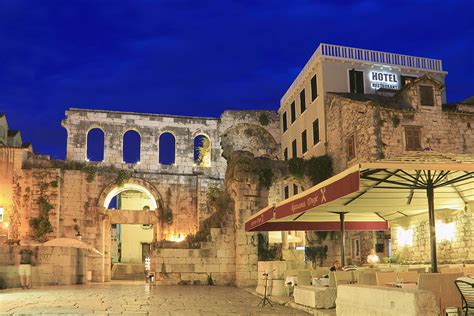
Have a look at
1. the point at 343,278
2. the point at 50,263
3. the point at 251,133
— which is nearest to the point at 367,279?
the point at 343,278

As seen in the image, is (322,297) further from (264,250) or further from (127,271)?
(127,271)

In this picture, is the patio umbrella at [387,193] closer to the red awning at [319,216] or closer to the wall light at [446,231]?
the red awning at [319,216]

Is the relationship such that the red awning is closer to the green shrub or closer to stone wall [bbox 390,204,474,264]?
stone wall [bbox 390,204,474,264]

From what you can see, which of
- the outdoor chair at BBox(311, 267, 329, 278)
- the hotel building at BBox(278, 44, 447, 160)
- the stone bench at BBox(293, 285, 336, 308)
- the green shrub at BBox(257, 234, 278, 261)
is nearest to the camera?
the stone bench at BBox(293, 285, 336, 308)

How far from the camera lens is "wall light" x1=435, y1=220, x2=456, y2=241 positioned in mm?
15086

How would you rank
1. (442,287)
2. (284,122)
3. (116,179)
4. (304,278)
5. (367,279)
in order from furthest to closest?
(284,122) → (116,179) → (304,278) → (367,279) → (442,287)

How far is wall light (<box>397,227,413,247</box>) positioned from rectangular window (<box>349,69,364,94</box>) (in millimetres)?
9429

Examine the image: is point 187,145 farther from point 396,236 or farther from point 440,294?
point 440,294

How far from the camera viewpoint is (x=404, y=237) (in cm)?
1711

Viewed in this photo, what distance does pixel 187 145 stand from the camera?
30859 millimetres

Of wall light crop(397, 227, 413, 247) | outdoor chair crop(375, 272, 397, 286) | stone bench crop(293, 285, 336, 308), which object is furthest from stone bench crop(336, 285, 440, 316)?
wall light crop(397, 227, 413, 247)

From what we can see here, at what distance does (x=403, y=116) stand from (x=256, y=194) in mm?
6700

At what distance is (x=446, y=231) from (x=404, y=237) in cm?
190

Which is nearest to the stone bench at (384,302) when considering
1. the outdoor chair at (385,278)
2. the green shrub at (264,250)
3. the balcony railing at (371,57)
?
the outdoor chair at (385,278)
